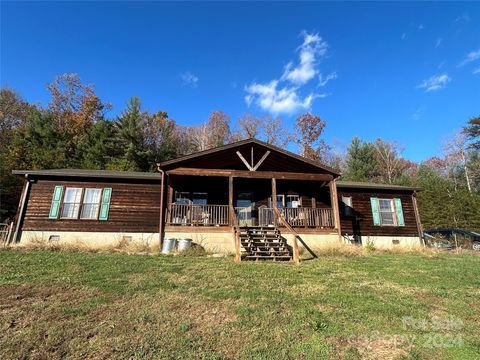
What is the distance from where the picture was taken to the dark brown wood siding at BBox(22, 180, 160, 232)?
14.6 meters

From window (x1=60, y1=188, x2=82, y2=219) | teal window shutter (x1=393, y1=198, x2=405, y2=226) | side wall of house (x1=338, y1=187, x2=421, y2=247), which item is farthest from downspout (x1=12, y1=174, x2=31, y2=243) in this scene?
teal window shutter (x1=393, y1=198, x2=405, y2=226)

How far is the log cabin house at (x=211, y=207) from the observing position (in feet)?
44.6

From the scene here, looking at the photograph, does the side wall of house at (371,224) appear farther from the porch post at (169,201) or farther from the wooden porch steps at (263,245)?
the porch post at (169,201)

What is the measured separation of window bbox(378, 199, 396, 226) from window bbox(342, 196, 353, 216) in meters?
1.90

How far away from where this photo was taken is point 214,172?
14398 millimetres

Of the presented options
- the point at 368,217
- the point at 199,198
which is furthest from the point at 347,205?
the point at 199,198

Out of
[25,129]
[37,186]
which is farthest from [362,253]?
[25,129]

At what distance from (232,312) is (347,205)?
13829mm

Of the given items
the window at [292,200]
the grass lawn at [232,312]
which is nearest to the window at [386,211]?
the window at [292,200]

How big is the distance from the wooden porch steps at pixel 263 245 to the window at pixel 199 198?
414 centimetres

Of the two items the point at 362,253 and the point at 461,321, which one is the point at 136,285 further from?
the point at 362,253

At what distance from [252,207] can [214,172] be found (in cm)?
397

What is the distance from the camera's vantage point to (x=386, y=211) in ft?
59.2

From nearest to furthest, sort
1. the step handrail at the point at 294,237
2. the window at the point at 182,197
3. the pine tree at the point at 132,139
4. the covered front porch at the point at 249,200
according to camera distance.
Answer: the step handrail at the point at 294,237 → the covered front porch at the point at 249,200 → the window at the point at 182,197 → the pine tree at the point at 132,139
